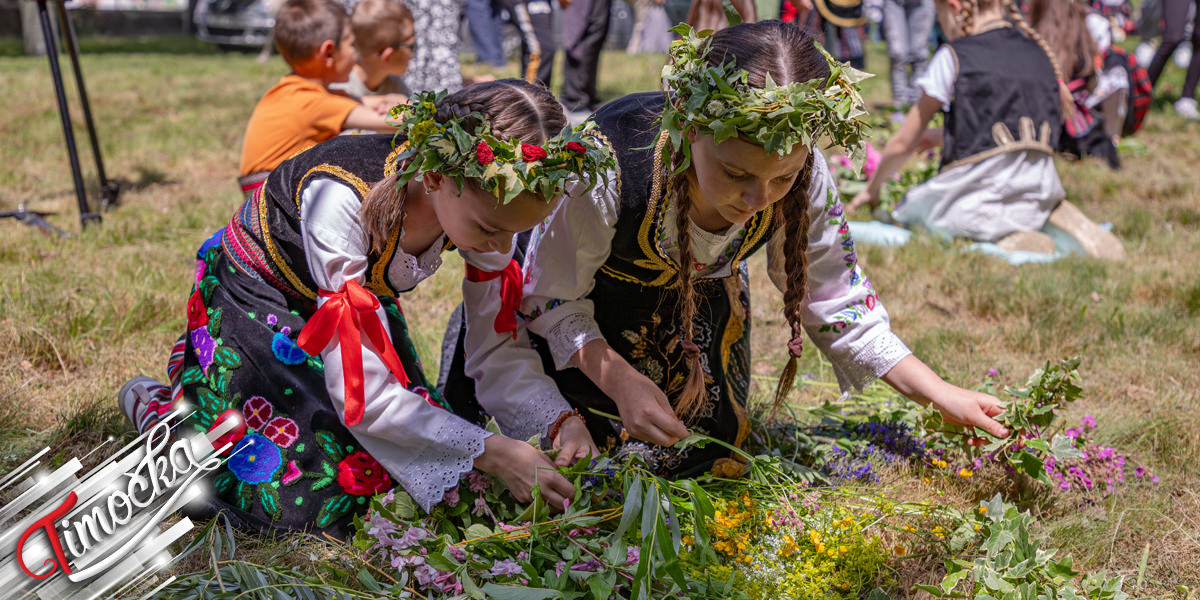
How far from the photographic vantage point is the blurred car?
44.8 feet

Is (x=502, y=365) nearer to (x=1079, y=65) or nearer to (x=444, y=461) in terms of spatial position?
(x=444, y=461)

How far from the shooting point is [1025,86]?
14.5ft

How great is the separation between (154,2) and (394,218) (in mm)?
16606

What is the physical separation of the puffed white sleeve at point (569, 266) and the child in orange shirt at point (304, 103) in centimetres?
153

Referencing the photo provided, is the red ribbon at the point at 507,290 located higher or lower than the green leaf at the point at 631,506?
higher

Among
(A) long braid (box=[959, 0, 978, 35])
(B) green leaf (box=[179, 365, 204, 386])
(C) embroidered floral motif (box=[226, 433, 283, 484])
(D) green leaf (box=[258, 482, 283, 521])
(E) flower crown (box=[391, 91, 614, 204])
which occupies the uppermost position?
(E) flower crown (box=[391, 91, 614, 204])

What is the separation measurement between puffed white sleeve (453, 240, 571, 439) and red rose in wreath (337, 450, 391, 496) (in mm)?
293

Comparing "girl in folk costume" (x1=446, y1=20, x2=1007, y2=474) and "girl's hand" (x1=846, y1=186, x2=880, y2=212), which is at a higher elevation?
"girl in folk costume" (x1=446, y1=20, x2=1007, y2=474)

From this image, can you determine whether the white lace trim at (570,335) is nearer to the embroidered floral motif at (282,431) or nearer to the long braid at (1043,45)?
the embroidered floral motif at (282,431)

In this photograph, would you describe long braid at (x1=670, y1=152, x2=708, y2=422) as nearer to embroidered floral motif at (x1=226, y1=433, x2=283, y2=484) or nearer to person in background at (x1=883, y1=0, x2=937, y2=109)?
embroidered floral motif at (x1=226, y1=433, x2=283, y2=484)

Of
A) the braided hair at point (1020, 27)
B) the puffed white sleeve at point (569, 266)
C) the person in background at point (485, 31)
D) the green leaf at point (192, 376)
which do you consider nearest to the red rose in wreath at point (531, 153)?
the puffed white sleeve at point (569, 266)

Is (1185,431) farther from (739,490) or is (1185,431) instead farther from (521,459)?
(521,459)

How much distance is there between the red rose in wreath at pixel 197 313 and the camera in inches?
86.5

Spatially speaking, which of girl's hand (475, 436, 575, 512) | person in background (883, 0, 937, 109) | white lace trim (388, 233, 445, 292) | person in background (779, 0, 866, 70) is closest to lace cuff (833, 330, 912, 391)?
girl's hand (475, 436, 575, 512)
